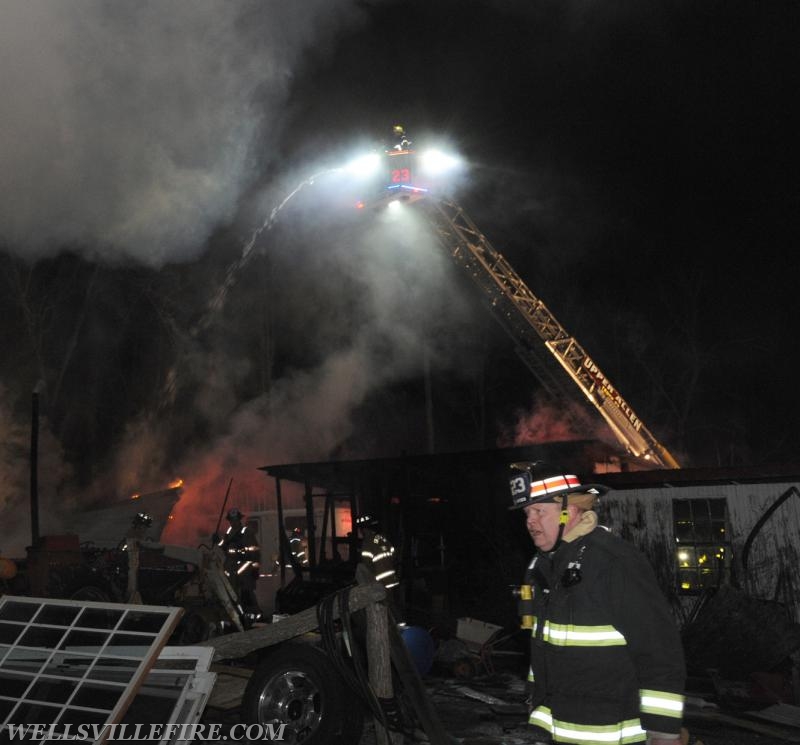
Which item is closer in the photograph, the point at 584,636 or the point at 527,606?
the point at 584,636

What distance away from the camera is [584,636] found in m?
2.62

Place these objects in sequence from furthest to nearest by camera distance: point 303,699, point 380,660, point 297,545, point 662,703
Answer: point 297,545 → point 303,699 → point 380,660 → point 662,703

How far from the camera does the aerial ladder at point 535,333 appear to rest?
15148 millimetres

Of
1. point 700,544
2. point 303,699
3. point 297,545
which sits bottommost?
point 297,545

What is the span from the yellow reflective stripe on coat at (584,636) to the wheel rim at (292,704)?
2.86 meters

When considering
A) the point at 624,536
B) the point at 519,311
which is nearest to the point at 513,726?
the point at 624,536

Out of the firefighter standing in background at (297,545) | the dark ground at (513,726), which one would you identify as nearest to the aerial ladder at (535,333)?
the firefighter standing in background at (297,545)

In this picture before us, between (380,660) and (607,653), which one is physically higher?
(607,653)

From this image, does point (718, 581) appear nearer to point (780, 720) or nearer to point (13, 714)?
point (780, 720)

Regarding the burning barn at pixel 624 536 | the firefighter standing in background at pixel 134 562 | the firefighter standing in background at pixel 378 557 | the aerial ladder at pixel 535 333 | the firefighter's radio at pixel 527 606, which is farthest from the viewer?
the aerial ladder at pixel 535 333

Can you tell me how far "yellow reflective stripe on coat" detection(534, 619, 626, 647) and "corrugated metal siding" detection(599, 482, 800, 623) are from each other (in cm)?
791

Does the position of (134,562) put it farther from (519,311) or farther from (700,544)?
(519,311)

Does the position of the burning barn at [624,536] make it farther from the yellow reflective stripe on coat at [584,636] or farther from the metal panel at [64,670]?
the metal panel at [64,670]

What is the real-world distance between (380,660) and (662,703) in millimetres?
2668
